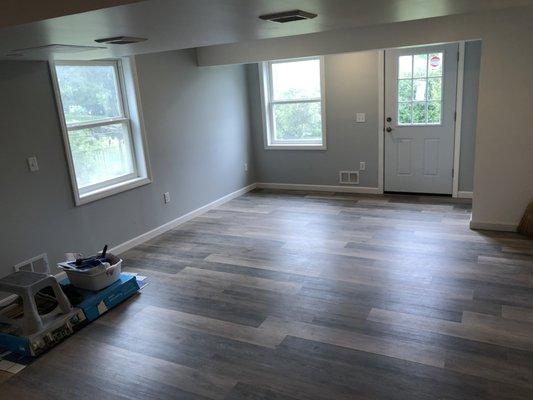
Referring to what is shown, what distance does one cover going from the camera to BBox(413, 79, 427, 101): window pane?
17.4 feet

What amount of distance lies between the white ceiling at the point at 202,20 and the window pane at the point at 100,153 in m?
1.32

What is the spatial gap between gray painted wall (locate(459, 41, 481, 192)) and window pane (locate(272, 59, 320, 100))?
189cm

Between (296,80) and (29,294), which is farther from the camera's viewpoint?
(296,80)

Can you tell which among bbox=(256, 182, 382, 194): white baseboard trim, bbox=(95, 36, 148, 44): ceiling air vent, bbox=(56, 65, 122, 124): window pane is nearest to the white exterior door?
bbox=(256, 182, 382, 194): white baseboard trim

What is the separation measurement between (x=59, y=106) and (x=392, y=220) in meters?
3.51

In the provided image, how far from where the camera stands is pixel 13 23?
1.78 meters

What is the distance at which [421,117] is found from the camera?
5418 millimetres

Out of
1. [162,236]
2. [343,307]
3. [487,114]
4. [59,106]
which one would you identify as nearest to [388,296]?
[343,307]

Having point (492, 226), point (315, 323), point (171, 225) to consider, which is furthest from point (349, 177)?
point (315, 323)

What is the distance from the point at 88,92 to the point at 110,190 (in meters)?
0.95

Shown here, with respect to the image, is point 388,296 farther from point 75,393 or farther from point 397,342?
point 75,393

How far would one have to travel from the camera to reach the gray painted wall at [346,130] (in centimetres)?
520

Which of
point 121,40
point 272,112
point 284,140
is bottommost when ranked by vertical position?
point 284,140

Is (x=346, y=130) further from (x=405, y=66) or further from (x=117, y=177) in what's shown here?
(x=117, y=177)
